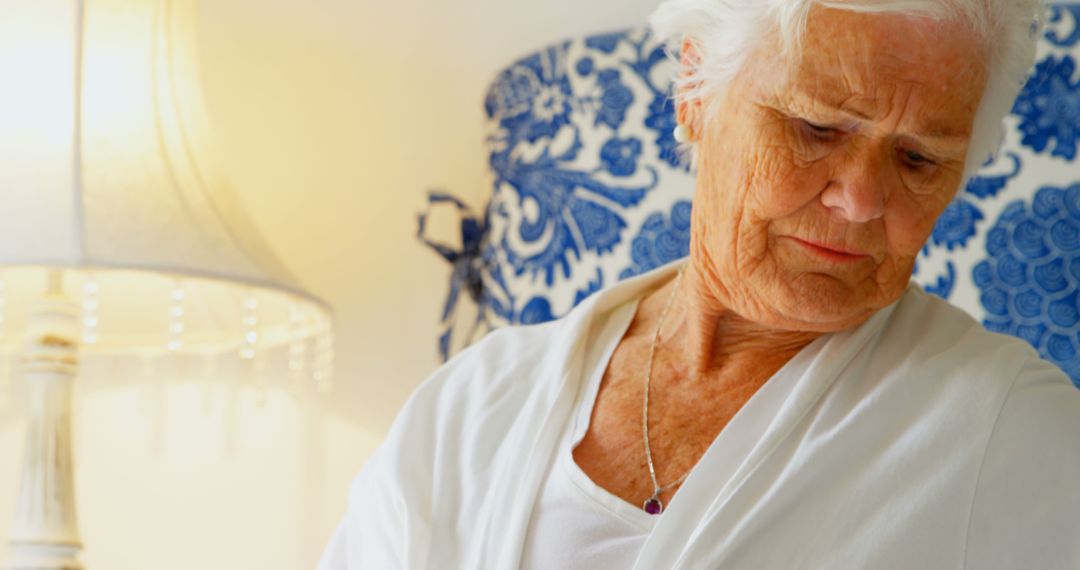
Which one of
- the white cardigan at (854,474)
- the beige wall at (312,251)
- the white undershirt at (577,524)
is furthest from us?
the beige wall at (312,251)

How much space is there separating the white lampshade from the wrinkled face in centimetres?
67

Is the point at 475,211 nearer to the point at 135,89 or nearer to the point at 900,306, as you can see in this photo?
the point at 135,89

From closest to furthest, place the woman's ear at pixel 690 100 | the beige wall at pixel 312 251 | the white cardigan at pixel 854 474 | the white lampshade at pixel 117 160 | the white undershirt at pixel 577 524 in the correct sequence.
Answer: the white cardigan at pixel 854 474 < the white undershirt at pixel 577 524 < the woman's ear at pixel 690 100 < the white lampshade at pixel 117 160 < the beige wall at pixel 312 251

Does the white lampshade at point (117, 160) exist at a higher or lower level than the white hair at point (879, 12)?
lower

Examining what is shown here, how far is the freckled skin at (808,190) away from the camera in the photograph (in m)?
1.02

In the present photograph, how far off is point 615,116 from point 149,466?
29.8 inches

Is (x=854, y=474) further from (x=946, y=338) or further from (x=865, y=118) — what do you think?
(x=865, y=118)

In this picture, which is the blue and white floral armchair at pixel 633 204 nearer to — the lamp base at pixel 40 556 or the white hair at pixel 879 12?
the white hair at pixel 879 12

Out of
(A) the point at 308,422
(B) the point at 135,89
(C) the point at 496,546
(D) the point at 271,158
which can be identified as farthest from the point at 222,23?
(C) the point at 496,546

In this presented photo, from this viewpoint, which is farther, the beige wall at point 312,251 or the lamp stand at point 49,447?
the beige wall at point 312,251

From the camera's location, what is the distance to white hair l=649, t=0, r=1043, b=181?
1.01 m

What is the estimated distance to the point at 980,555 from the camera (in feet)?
3.13

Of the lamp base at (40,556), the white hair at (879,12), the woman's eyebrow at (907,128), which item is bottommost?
the lamp base at (40,556)

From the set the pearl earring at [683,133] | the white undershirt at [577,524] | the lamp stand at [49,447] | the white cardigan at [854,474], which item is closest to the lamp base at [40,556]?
the lamp stand at [49,447]
